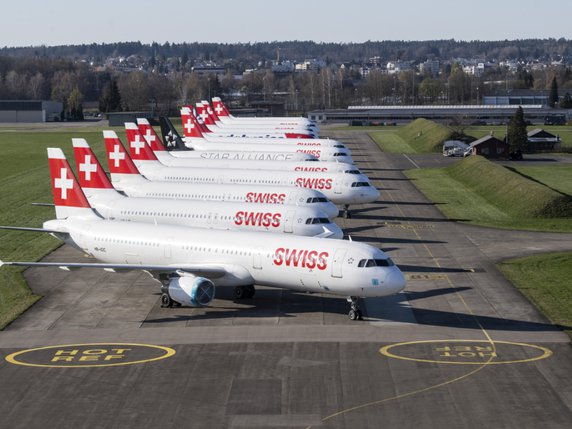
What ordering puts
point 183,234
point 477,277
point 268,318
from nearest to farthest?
point 268,318 → point 183,234 → point 477,277

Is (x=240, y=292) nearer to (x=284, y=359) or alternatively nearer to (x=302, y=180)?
(x=284, y=359)

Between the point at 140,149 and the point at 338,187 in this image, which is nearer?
the point at 338,187

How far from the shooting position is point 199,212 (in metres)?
74.6

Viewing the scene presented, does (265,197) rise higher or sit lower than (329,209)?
higher

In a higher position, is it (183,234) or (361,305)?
(183,234)

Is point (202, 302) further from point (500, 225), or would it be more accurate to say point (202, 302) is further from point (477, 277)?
point (500, 225)

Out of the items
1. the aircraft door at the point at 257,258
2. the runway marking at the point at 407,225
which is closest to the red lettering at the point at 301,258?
the aircraft door at the point at 257,258

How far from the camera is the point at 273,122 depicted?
184375 millimetres

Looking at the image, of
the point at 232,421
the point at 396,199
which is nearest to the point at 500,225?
the point at 396,199

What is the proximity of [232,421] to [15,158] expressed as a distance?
135651 millimetres

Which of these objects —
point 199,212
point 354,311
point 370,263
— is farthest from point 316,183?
point 370,263

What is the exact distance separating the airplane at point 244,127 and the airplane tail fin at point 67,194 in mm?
95281

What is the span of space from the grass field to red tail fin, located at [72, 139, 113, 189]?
7.01m

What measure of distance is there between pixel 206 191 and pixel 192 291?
95.7 ft
